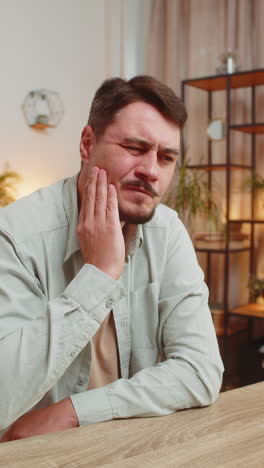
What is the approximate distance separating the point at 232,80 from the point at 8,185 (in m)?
1.61

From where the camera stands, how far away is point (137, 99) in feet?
4.50

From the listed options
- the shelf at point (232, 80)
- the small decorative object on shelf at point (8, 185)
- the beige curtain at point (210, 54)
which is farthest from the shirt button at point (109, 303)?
the beige curtain at point (210, 54)

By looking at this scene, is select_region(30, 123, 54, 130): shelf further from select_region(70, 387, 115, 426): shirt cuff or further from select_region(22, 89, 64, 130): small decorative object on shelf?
select_region(70, 387, 115, 426): shirt cuff

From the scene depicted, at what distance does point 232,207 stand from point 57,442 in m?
3.19

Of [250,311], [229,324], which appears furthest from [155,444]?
[229,324]

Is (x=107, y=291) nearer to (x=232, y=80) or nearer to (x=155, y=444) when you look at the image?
(x=155, y=444)

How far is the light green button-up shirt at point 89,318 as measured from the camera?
1109 millimetres

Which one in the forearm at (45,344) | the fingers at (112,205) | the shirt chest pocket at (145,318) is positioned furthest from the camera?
the shirt chest pocket at (145,318)

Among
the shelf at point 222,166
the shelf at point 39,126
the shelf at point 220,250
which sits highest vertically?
the shelf at point 39,126

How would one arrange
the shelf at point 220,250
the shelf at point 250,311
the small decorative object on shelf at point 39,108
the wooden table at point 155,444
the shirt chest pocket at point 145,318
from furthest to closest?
the small decorative object on shelf at point 39,108 < the shelf at point 220,250 < the shelf at point 250,311 < the shirt chest pocket at point 145,318 < the wooden table at point 155,444

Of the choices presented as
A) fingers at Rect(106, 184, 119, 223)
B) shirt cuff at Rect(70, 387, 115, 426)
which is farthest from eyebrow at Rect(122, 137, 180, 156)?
shirt cuff at Rect(70, 387, 115, 426)

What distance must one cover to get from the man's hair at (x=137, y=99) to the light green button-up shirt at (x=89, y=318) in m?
0.21

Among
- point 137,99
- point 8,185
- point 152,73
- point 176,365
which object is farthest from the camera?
point 152,73

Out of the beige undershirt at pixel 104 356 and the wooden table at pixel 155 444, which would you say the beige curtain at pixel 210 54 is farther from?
the wooden table at pixel 155 444
